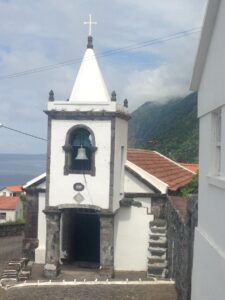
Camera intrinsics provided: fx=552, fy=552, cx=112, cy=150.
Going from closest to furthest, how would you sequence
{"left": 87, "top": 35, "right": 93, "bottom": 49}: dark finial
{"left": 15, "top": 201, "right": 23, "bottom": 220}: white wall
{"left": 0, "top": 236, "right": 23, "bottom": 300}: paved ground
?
{"left": 87, "top": 35, "right": 93, "bottom": 49}: dark finial, {"left": 0, "top": 236, "right": 23, "bottom": 300}: paved ground, {"left": 15, "top": 201, "right": 23, "bottom": 220}: white wall

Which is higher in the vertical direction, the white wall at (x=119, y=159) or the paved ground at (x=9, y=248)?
the white wall at (x=119, y=159)

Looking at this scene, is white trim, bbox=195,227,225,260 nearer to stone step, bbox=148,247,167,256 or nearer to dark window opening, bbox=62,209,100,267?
stone step, bbox=148,247,167,256

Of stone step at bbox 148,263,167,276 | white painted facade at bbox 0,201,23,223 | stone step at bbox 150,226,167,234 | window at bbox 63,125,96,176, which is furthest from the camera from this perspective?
white painted facade at bbox 0,201,23,223

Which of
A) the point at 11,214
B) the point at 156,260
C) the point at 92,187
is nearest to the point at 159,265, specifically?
the point at 156,260

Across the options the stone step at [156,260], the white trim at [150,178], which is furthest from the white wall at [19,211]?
the stone step at [156,260]

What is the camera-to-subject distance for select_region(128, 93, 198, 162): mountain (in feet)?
159

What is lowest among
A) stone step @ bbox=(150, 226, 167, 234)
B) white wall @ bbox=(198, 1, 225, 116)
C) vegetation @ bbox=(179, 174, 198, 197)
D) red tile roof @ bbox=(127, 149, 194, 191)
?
stone step @ bbox=(150, 226, 167, 234)

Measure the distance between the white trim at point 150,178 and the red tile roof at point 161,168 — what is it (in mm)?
302

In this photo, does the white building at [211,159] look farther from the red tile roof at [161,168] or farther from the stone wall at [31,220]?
the stone wall at [31,220]

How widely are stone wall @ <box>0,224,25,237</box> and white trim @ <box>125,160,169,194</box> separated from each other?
1191 centimetres

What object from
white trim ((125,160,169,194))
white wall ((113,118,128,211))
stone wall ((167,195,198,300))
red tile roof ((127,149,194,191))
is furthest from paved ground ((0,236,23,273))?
stone wall ((167,195,198,300))

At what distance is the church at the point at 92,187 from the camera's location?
15656 mm

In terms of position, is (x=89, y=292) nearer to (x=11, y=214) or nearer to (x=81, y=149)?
(x=81, y=149)

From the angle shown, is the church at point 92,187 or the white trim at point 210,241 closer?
the white trim at point 210,241
